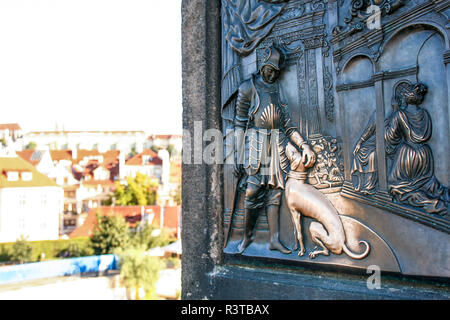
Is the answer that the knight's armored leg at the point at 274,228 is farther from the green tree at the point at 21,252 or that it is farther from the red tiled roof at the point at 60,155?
the red tiled roof at the point at 60,155

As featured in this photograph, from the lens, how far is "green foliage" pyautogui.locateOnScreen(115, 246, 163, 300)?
24156 mm

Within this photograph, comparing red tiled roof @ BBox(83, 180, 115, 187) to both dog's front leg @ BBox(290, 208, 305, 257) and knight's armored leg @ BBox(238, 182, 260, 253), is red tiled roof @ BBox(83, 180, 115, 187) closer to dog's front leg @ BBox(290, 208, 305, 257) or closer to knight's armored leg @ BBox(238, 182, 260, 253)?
knight's armored leg @ BBox(238, 182, 260, 253)

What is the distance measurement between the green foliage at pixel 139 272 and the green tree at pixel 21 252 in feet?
34.5

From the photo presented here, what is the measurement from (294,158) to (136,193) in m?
50.5

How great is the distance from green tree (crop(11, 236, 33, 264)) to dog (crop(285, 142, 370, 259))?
32.8m

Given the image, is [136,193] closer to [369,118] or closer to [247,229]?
[247,229]

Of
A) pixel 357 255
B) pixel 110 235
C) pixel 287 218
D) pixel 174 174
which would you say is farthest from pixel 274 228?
pixel 174 174

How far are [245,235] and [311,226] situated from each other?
2.02 ft

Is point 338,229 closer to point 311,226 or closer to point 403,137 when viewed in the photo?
point 311,226

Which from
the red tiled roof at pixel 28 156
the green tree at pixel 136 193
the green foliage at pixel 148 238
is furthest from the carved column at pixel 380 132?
the red tiled roof at pixel 28 156

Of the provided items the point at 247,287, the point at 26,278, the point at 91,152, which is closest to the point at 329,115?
the point at 247,287

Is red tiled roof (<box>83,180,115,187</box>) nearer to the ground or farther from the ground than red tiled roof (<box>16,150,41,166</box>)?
nearer to the ground

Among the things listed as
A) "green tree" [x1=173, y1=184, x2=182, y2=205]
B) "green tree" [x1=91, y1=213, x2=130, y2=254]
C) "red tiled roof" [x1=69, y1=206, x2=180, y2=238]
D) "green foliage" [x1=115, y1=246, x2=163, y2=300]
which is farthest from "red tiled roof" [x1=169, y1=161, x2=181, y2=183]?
"green foliage" [x1=115, y1=246, x2=163, y2=300]

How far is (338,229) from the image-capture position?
3039 millimetres
